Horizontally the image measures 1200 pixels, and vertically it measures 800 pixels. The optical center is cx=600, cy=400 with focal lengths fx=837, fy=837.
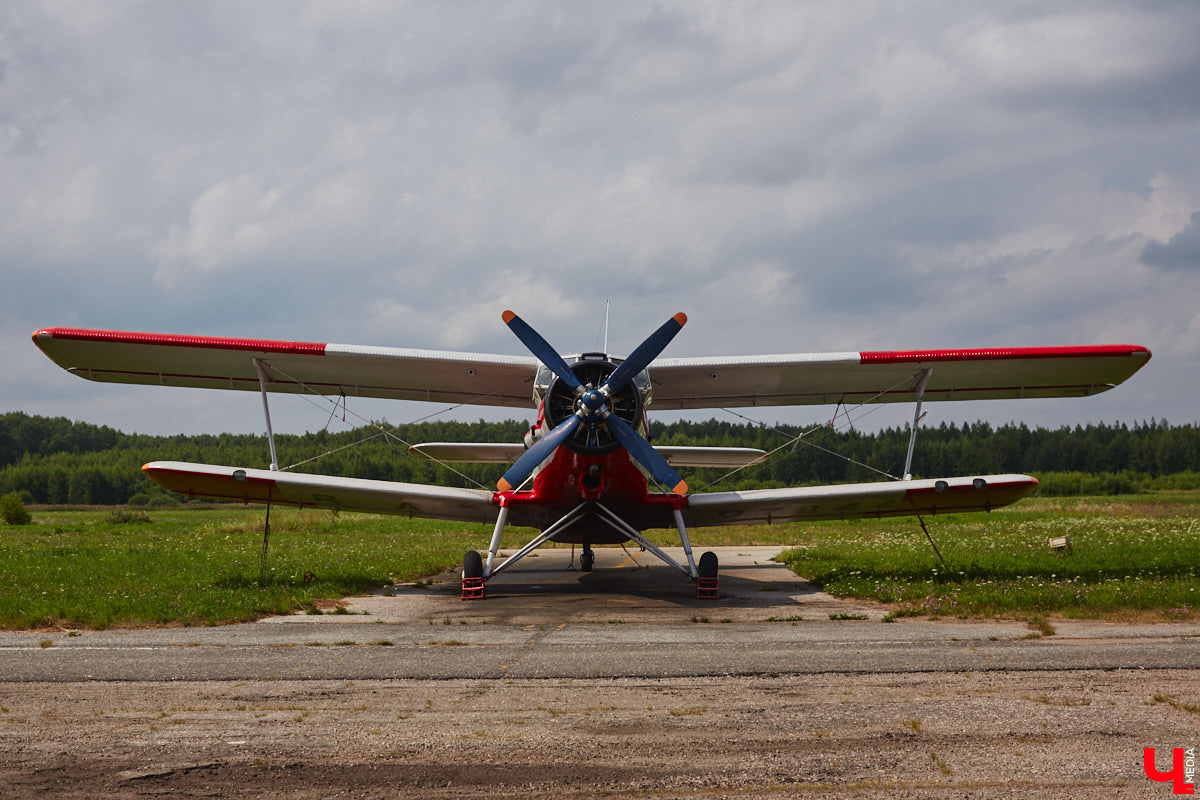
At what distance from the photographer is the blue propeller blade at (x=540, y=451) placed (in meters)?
11.4

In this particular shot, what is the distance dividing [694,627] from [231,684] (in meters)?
4.80

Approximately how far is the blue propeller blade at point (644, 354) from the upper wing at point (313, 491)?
311cm

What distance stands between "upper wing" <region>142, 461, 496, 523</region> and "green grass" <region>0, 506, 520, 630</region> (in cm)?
128

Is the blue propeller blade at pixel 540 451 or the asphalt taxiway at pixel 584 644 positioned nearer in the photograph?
the asphalt taxiway at pixel 584 644

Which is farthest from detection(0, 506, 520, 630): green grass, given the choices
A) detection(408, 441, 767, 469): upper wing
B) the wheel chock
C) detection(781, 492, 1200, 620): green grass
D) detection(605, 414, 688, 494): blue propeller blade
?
detection(781, 492, 1200, 620): green grass

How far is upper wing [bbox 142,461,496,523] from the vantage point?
12.2 meters

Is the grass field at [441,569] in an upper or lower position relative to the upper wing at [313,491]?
lower

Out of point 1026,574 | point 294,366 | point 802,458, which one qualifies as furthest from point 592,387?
Result: point 802,458

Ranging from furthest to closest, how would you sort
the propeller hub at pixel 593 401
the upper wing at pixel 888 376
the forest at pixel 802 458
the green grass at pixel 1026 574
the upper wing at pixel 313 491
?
the forest at pixel 802 458 → the upper wing at pixel 888 376 → the upper wing at pixel 313 491 → the propeller hub at pixel 593 401 → the green grass at pixel 1026 574

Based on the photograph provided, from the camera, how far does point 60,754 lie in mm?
→ 4465

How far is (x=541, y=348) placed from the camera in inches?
468

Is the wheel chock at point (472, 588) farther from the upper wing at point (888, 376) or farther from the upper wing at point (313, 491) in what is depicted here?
the upper wing at point (888, 376)

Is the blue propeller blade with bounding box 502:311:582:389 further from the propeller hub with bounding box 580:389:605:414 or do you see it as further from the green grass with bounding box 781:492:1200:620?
the green grass with bounding box 781:492:1200:620

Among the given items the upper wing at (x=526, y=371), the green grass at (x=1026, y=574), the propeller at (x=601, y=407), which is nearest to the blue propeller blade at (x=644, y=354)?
the propeller at (x=601, y=407)
